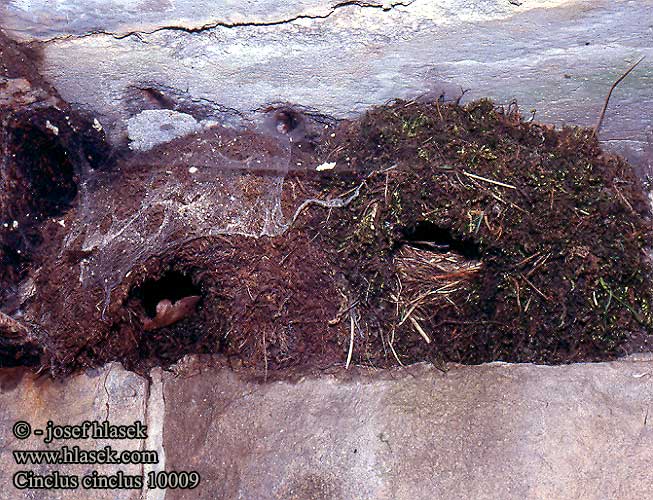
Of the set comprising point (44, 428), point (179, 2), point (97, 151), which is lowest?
point (44, 428)

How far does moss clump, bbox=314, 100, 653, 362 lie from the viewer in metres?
1.99

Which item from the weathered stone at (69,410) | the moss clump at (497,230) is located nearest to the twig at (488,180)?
the moss clump at (497,230)

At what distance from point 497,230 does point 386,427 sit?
739 millimetres

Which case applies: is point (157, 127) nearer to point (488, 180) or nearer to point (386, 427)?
point (488, 180)

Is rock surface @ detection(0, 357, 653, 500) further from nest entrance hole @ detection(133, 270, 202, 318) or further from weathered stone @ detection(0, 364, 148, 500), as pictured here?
nest entrance hole @ detection(133, 270, 202, 318)

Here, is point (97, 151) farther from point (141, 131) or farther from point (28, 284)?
point (28, 284)

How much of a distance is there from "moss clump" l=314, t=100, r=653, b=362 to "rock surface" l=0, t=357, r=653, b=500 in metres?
0.17

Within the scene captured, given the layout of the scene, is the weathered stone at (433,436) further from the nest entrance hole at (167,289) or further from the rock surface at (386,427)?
the nest entrance hole at (167,289)

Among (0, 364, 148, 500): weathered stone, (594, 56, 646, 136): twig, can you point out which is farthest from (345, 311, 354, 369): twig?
(594, 56, 646, 136): twig

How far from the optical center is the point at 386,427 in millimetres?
1837

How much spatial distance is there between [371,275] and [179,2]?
1.06 m

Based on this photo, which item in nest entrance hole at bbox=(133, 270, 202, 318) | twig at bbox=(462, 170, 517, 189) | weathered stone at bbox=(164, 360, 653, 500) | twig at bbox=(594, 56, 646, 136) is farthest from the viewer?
nest entrance hole at bbox=(133, 270, 202, 318)

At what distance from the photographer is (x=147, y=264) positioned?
2186 mm

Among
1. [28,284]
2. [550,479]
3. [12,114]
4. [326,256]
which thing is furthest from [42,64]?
[550,479]
